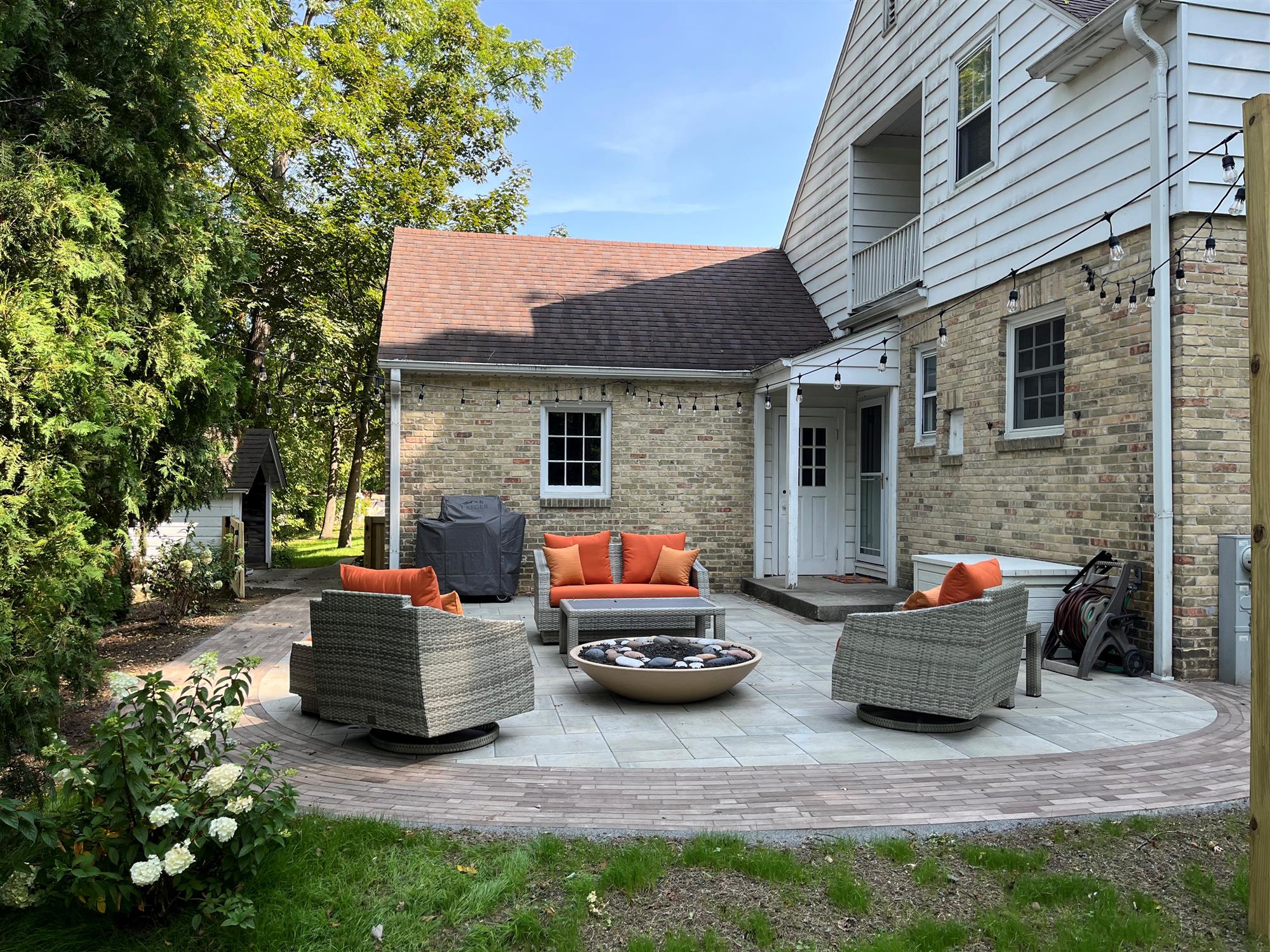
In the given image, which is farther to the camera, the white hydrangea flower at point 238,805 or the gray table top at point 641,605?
the gray table top at point 641,605

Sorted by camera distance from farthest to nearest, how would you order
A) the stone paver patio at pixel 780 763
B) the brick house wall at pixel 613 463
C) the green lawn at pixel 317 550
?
the green lawn at pixel 317 550 < the brick house wall at pixel 613 463 < the stone paver patio at pixel 780 763

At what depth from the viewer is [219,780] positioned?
291 centimetres

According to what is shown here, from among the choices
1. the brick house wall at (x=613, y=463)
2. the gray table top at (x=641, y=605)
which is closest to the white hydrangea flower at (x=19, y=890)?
the gray table top at (x=641, y=605)

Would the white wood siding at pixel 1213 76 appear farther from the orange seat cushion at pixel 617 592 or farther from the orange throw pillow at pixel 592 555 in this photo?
the orange throw pillow at pixel 592 555

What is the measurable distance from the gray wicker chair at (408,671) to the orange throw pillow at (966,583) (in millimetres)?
2711

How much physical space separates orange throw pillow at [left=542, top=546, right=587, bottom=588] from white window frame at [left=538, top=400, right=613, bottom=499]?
283cm

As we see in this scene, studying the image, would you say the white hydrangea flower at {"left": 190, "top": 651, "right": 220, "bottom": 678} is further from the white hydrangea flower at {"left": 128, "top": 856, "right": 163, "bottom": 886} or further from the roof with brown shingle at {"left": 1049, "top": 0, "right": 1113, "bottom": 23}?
the roof with brown shingle at {"left": 1049, "top": 0, "right": 1113, "bottom": 23}

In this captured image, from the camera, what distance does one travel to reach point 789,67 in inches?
741

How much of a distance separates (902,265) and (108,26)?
854cm

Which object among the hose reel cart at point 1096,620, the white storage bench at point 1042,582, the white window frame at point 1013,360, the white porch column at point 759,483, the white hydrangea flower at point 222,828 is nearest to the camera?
the white hydrangea flower at point 222,828

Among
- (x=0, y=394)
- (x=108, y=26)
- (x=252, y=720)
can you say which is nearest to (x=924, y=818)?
(x=252, y=720)

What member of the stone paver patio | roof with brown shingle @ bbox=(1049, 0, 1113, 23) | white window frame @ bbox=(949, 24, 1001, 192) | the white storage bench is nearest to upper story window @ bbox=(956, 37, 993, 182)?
white window frame @ bbox=(949, 24, 1001, 192)

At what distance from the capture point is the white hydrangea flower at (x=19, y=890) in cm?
279

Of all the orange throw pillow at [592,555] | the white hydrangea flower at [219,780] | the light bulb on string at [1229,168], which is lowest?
the white hydrangea flower at [219,780]
